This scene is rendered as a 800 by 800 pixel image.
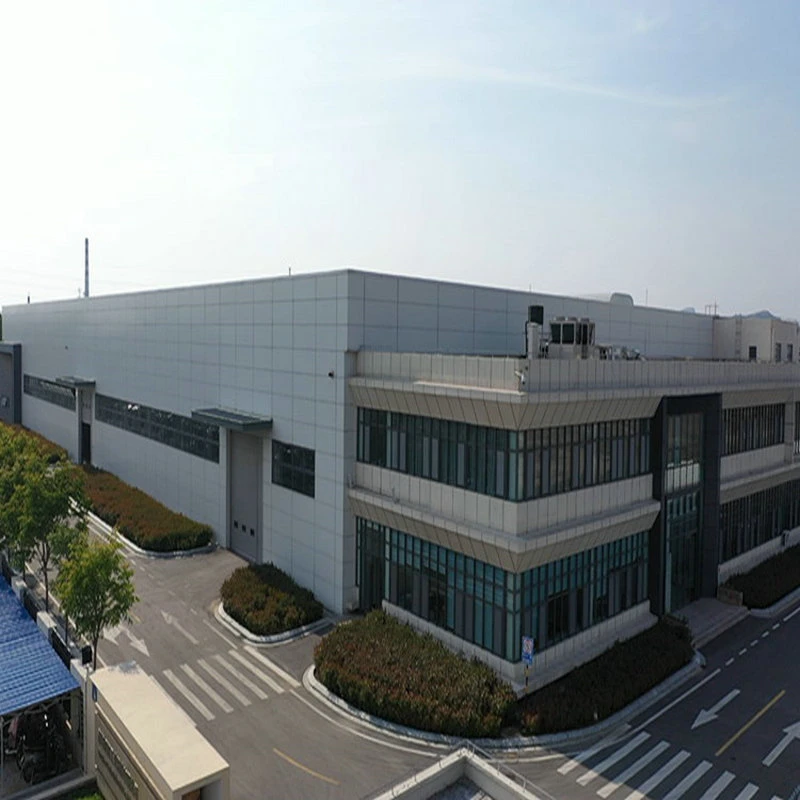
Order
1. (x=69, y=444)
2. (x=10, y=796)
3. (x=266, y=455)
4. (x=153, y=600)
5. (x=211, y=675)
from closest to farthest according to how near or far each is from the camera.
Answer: (x=10, y=796), (x=211, y=675), (x=153, y=600), (x=266, y=455), (x=69, y=444)

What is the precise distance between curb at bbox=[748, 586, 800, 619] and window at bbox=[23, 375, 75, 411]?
163ft

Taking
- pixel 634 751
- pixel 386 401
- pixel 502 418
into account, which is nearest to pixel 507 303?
pixel 386 401

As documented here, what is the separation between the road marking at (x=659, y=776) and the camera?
16328 mm

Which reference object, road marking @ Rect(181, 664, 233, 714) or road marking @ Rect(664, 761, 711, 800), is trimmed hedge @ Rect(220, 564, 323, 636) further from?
road marking @ Rect(664, 761, 711, 800)

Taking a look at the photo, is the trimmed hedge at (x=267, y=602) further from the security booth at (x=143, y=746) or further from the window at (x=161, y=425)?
the window at (x=161, y=425)

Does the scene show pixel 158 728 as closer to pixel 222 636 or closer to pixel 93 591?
pixel 93 591

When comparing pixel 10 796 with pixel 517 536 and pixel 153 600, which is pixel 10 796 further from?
pixel 517 536

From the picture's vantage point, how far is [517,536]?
2027cm

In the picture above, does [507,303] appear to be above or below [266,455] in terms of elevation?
above

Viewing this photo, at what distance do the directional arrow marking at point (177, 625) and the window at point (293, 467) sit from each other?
264 inches

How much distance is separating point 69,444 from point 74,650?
3922 centimetres

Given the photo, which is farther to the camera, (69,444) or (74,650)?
(69,444)

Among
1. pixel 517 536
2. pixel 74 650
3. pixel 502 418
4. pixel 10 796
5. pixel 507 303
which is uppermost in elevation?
pixel 507 303

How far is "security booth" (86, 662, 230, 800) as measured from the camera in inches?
546
